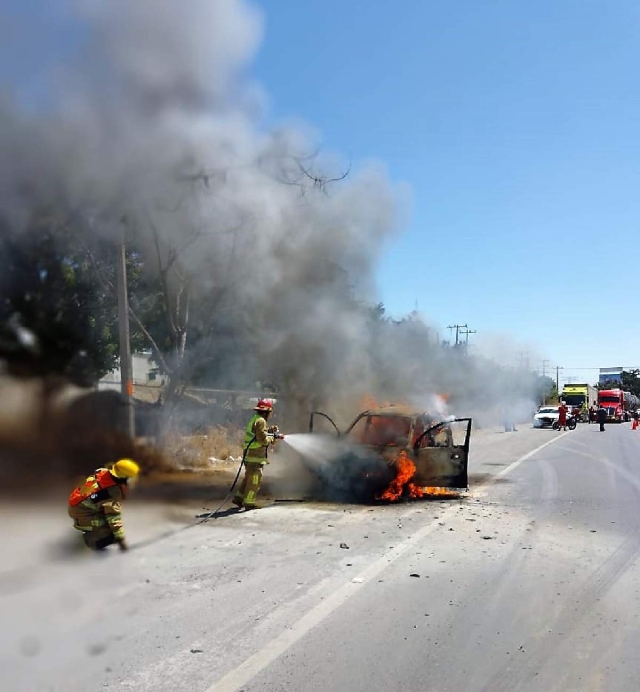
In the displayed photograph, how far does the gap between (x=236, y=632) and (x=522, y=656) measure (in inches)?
63.8

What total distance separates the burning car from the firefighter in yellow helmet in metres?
4.18

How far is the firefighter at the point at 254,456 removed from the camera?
25.6 ft

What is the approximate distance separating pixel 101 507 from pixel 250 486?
10.6 ft

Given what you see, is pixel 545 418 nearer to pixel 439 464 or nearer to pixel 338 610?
pixel 439 464

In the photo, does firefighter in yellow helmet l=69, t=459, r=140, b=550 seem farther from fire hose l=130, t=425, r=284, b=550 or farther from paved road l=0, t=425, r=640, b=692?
fire hose l=130, t=425, r=284, b=550

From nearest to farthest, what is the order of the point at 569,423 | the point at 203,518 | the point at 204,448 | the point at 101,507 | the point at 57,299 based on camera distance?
the point at 101,507 → the point at 57,299 → the point at 203,518 → the point at 204,448 → the point at 569,423

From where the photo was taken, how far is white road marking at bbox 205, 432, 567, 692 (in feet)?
10.5

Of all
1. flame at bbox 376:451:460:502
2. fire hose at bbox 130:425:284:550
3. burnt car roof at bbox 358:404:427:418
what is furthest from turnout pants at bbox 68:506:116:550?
burnt car roof at bbox 358:404:427:418

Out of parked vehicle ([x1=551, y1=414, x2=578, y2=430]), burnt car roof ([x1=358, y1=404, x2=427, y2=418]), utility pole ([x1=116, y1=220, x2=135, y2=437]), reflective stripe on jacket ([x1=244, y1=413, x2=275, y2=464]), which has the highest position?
utility pole ([x1=116, y1=220, x2=135, y2=437])

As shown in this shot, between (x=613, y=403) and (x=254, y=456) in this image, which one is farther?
(x=613, y=403)

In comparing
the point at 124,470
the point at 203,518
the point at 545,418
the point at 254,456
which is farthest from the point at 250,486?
the point at 545,418

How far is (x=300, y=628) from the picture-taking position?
390cm

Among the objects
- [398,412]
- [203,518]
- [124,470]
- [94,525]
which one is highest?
[398,412]

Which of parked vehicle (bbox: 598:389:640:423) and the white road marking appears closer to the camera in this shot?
the white road marking
